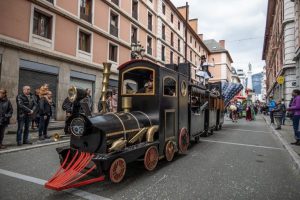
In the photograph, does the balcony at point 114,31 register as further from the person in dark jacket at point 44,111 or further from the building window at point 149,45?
the person in dark jacket at point 44,111

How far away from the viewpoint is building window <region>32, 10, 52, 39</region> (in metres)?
13.6

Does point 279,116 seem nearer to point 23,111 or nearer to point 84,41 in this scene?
point 23,111

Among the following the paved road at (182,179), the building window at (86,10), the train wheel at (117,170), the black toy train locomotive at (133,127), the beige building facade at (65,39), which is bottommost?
the paved road at (182,179)

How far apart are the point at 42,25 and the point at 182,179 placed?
13515 millimetres

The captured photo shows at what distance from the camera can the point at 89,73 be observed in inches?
685

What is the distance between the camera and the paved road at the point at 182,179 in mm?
3662

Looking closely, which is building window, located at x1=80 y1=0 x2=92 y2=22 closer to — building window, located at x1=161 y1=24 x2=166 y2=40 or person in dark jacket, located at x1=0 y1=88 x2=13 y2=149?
person in dark jacket, located at x1=0 y1=88 x2=13 y2=149

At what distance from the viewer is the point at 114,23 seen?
20875 millimetres

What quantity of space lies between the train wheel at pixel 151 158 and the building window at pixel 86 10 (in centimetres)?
1491

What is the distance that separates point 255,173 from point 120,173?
2.95 m

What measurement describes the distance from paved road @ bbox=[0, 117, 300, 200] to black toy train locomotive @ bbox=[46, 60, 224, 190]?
260 millimetres

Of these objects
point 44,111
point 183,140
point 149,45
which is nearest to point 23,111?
point 44,111

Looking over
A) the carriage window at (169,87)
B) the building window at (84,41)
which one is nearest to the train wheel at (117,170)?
the carriage window at (169,87)

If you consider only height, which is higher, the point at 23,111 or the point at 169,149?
the point at 23,111
